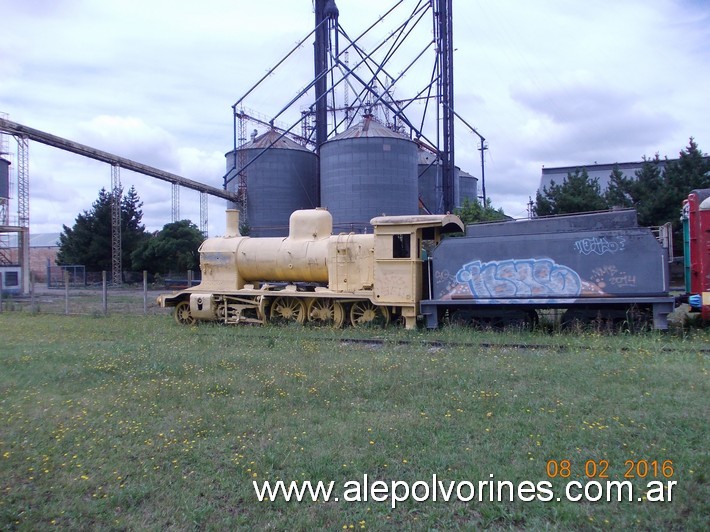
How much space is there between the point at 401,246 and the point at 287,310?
4.23 m

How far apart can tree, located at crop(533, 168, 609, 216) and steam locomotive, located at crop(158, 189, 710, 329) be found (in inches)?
706

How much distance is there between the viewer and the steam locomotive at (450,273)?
12.4 metres

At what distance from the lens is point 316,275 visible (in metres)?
16.9

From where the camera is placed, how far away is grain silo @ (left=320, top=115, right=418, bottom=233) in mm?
40344

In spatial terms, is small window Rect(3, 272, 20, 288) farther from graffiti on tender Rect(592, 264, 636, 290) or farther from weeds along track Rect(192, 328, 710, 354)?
graffiti on tender Rect(592, 264, 636, 290)

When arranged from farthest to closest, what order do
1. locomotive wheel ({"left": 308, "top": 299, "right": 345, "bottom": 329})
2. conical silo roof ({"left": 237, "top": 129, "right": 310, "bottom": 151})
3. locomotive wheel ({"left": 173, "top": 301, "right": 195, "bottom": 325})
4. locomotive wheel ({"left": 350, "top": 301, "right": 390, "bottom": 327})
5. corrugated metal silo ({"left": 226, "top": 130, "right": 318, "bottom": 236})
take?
conical silo roof ({"left": 237, "top": 129, "right": 310, "bottom": 151}) < corrugated metal silo ({"left": 226, "top": 130, "right": 318, "bottom": 236}) < locomotive wheel ({"left": 173, "top": 301, "right": 195, "bottom": 325}) < locomotive wheel ({"left": 308, "top": 299, "right": 345, "bottom": 329}) < locomotive wheel ({"left": 350, "top": 301, "right": 390, "bottom": 327})

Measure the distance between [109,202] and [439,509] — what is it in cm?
5159

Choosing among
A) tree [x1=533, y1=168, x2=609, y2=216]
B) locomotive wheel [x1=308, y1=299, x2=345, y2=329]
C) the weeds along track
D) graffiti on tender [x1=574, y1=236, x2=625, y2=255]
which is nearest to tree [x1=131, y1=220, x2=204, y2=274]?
tree [x1=533, y1=168, x2=609, y2=216]

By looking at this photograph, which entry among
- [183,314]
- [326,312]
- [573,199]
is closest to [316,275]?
[326,312]

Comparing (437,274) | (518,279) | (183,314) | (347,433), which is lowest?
(347,433)

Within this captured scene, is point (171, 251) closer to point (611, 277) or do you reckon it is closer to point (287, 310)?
point (287, 310)

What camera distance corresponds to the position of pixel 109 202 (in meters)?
50.3

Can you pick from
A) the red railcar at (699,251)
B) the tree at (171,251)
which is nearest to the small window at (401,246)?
the red railcar at (699,251)

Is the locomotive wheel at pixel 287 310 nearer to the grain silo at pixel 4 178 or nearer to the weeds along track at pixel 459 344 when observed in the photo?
the weeds along track at pixel 459 344
